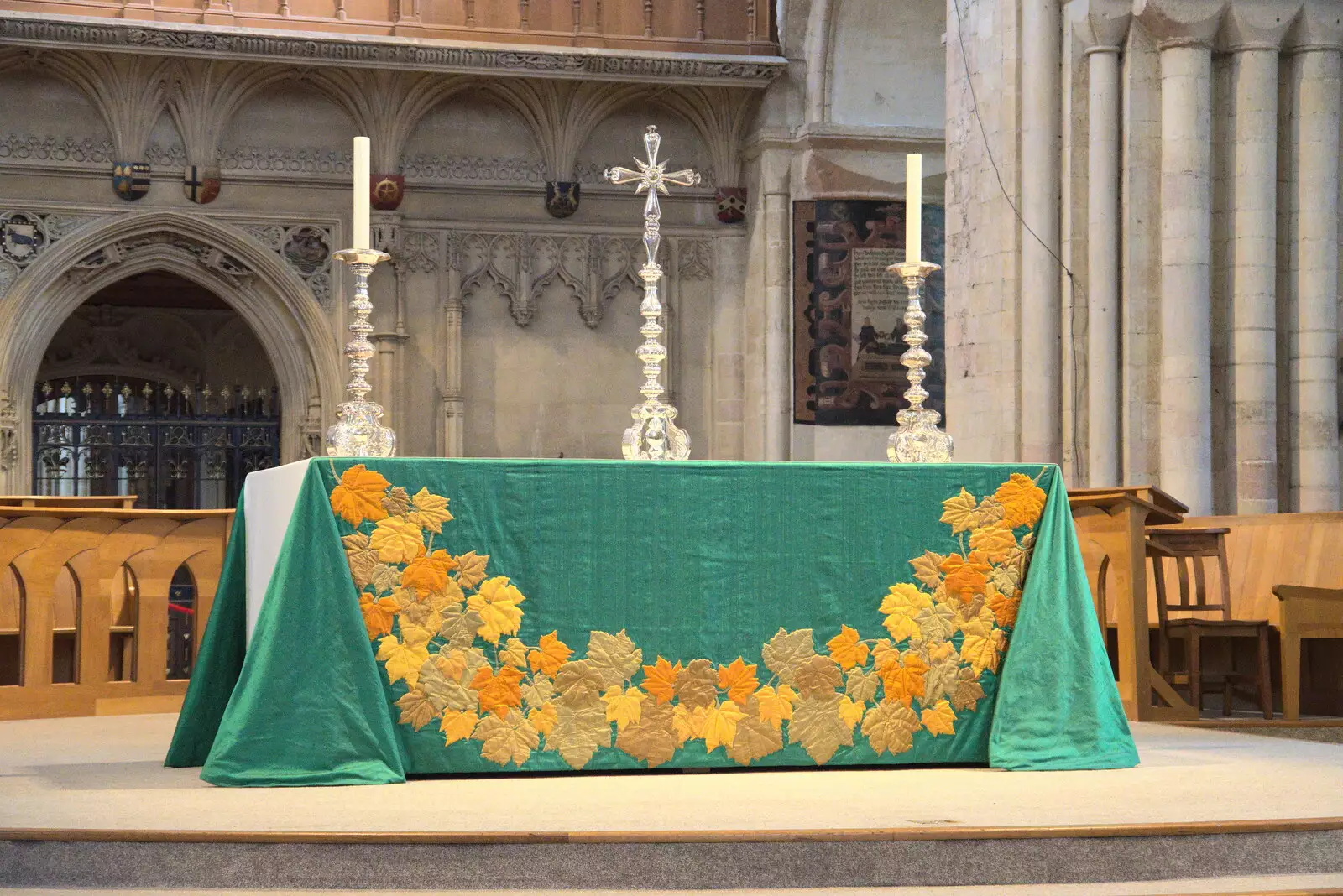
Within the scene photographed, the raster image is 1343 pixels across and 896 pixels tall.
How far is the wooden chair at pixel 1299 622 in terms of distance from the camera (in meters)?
6.18

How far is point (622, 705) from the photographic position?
4316 millimetres

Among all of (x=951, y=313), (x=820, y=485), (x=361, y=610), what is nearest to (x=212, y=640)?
(x=361, y=610)

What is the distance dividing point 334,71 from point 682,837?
30.6 ft

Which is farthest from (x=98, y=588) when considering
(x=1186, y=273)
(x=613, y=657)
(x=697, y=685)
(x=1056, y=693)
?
(x=1186, y=273)

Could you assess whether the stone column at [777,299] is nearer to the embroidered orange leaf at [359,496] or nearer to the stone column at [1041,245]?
the stone column at [1041,245]

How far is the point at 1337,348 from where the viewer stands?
310 inches

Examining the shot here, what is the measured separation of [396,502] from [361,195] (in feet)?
2.76

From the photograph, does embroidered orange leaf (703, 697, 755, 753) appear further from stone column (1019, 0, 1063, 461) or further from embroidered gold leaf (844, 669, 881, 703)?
stone column (1019, 0, 1063, 461)

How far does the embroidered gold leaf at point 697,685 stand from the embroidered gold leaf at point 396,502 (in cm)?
82

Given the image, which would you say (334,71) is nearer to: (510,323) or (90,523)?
(510,323)

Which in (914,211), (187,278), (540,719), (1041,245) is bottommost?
(540,719)

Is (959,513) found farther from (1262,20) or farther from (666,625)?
Answer: (1262,20)

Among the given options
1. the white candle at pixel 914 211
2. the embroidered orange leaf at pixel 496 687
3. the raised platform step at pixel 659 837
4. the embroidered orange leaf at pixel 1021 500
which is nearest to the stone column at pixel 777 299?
the white candle at pixel 914 211

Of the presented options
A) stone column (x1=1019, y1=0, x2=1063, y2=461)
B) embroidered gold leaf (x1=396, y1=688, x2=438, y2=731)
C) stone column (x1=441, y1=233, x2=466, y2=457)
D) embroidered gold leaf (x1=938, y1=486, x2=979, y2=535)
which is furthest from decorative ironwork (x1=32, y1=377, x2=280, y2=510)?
embroidered gold leaf (x1=938, y1=486, x2=979, y2=535)
